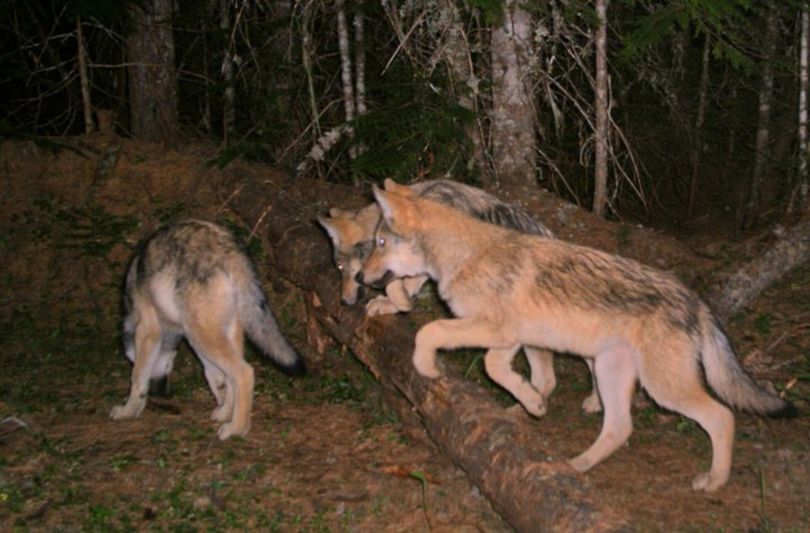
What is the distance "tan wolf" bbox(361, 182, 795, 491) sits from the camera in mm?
5348

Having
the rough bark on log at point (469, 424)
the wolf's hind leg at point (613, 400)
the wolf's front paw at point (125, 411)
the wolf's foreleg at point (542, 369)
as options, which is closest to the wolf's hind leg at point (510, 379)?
the rough bark on log at point (469, 424)

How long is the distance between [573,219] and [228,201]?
14.9 ft

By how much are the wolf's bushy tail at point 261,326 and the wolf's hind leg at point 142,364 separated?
2.92 ft

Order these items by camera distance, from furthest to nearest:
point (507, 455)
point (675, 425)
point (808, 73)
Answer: point (808, 73)
point (675, 425)
point (507, 455)

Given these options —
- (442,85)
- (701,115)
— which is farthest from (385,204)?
(701,115)

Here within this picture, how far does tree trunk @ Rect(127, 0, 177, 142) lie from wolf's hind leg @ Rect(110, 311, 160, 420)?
240 inches

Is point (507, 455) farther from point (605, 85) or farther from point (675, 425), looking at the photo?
point (605, 85)

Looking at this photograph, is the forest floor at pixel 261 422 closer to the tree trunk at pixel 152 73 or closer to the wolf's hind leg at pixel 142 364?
the wolf's hind leg at pixel 142 364

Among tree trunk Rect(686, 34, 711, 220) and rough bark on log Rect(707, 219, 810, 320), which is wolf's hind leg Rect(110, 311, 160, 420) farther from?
tree trunk Rect(686, 34, 711, 220)

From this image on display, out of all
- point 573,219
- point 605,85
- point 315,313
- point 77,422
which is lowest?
point 77,422

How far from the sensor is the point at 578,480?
14.1ft

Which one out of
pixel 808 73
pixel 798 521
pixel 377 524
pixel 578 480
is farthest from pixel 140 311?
pixel 808 73

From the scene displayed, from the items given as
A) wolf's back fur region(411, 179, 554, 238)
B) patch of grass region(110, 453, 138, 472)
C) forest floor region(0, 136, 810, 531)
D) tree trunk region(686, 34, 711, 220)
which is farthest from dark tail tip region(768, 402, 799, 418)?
tree trunk region(686, 34, 711, 220)

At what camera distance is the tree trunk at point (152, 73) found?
1186 cm
